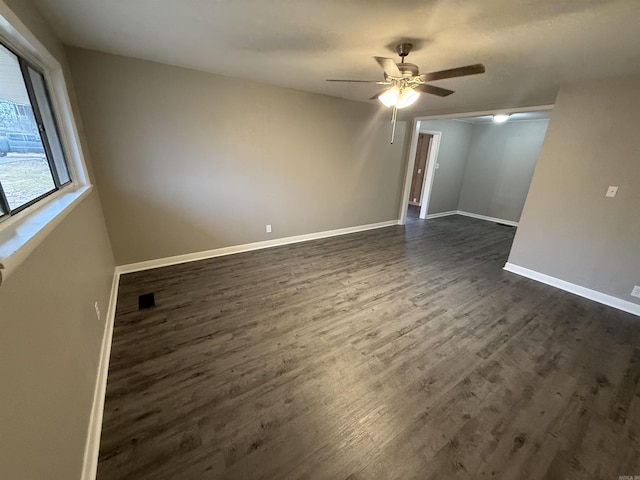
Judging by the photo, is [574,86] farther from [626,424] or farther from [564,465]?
[564,465]

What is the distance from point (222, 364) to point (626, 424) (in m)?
2.63

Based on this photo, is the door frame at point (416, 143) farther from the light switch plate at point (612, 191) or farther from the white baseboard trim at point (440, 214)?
the light switch plate at point (612, 191)

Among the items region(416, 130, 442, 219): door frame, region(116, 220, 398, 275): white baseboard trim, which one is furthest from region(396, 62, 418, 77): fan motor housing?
region(416, 130, 442, 219): door frame

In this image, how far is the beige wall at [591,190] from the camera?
2.66m

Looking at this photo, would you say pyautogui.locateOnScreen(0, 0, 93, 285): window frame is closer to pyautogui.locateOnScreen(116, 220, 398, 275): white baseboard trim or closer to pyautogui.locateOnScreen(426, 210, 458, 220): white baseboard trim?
pyautogui.locateOnScreen(116, 220, 398, 275): white baseboard trim

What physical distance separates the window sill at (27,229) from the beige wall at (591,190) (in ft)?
14.9

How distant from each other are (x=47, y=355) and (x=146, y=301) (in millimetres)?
1732

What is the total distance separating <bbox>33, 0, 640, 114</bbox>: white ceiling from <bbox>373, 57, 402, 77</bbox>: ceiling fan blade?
203 millimetres

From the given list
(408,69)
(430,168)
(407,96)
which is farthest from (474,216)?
(408,69)

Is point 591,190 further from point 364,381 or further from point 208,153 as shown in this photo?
point 208,153

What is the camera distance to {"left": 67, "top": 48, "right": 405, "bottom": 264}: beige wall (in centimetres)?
273

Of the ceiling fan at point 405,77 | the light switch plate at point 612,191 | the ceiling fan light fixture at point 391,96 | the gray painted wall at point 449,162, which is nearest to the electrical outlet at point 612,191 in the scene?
the light switch plate at point 612,191

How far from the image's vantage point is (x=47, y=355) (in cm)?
97

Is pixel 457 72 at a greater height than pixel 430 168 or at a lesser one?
greater
